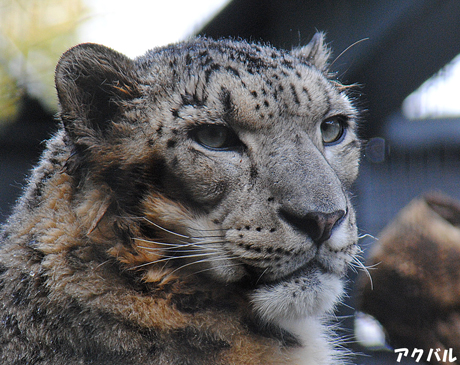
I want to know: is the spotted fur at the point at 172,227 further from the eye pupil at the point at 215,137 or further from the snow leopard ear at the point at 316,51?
the snow leopard ear at the point at 316,51

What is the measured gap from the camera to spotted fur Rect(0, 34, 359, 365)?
3.97 ft

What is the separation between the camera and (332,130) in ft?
5.61

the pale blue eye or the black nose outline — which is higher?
the pale blue eye

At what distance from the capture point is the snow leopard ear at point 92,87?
4.34 feet

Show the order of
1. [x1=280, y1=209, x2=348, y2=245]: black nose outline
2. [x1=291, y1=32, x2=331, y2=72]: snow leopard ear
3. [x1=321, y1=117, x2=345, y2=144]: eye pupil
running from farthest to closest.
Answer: [x1=291, y1=32, x2=331, y2=72]: snow leopard ear < [x1=321, y1=117, x2=345, y2=144]: eye pupil < [x1=280, y1=209, x2=348, y2=245]: black nose outline

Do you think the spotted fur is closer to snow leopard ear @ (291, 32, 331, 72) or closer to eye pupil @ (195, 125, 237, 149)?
eye pupil @ (195, 125, 237, 149)

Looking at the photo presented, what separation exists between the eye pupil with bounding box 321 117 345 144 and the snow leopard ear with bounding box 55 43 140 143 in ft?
2.39

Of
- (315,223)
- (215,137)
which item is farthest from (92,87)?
(315,223)

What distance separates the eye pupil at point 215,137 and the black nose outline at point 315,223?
0.31 meters

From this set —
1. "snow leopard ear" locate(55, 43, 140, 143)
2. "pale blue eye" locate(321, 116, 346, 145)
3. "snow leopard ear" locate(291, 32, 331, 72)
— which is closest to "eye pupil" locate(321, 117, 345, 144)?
"pale blue eye" locate(321, 116, 346, 145)

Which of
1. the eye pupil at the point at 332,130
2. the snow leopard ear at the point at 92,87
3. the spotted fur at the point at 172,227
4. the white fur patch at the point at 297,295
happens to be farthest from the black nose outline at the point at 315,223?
the snow leopard ear at the point at 92,87

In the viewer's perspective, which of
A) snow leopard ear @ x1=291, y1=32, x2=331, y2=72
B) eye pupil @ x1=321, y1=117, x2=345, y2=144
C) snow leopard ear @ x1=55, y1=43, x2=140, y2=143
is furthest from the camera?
snow leopard ear @ x1=291, y1=32, x2=331, y2=72

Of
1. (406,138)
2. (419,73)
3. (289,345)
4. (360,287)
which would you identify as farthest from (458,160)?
(289,345)

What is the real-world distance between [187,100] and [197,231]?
1.38ft
